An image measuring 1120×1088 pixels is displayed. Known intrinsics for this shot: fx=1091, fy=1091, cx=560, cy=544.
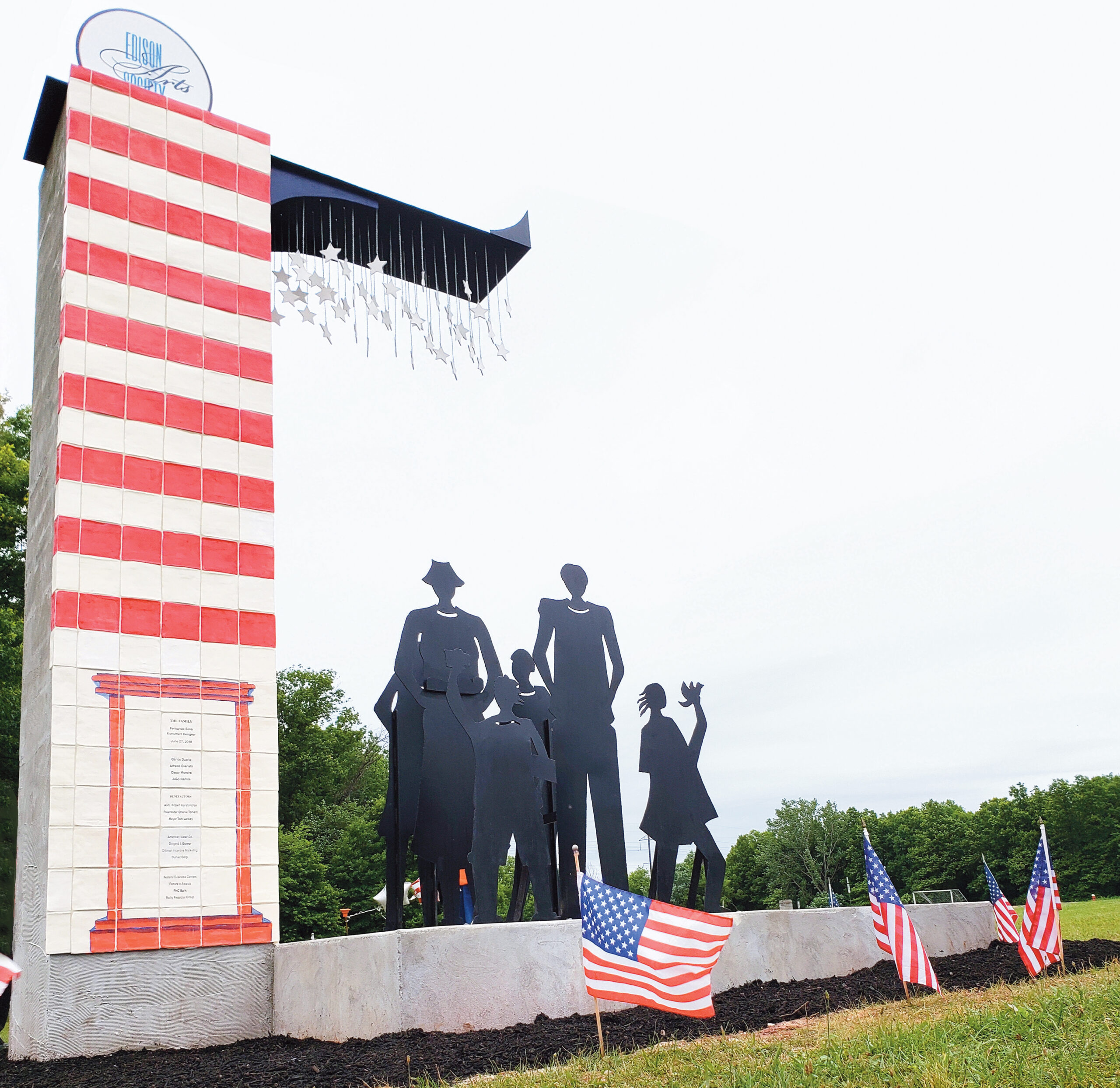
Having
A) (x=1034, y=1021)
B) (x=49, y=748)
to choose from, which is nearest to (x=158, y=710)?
(x=49, y=748)

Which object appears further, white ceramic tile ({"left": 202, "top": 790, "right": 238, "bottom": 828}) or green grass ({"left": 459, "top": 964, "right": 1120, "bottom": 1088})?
white ceramic tile ({"left": 202, "top": 790, "right": 238, "bottom": 828})

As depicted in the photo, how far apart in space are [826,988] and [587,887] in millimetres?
3281

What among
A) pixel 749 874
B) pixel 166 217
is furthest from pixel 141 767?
pixel 749 874

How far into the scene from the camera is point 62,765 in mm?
9258

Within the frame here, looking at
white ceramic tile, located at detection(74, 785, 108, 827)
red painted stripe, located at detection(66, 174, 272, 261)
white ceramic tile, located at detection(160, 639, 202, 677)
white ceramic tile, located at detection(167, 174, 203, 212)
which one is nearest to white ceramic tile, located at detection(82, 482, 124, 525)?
white ceramic tile, located at detection(160, 639, 202, 677)

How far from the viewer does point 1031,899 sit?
9.59 meters

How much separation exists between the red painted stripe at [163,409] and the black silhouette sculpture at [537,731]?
3561 millimetres

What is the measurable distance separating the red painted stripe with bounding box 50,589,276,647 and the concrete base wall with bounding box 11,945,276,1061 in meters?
2.77

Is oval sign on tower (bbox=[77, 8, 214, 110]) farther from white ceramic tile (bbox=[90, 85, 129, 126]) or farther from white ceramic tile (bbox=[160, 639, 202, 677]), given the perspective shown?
white ceramic tile (bbox=[160, 639, 202, 677])

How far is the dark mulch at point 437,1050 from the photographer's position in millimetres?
6961

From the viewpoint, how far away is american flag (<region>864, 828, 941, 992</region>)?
27.7 ft

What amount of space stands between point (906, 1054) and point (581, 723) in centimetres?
595

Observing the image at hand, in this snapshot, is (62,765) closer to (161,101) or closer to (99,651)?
(99,651)

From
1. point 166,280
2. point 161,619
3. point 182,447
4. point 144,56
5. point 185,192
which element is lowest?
point 161,619
